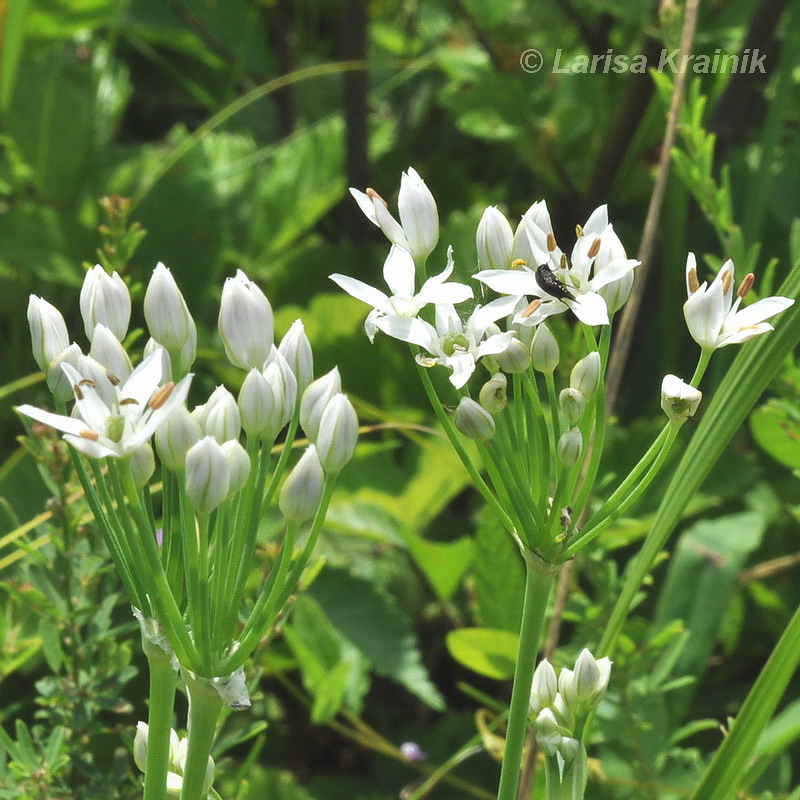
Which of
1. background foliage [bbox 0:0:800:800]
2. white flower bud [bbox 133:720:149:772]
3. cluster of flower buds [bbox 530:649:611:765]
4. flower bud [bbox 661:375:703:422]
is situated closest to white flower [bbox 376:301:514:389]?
flower bud [bbox 661:375:703:422]

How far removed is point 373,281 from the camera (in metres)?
2.10

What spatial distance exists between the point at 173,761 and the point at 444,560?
777 millimetres

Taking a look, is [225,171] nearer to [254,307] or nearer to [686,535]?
[686,535]

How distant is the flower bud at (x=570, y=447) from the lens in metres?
0.78

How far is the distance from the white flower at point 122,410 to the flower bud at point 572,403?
0.27 m

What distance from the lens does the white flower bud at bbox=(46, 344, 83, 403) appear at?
0.74m

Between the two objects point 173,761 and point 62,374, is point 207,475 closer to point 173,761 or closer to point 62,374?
point 62,374

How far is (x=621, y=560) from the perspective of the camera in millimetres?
1830

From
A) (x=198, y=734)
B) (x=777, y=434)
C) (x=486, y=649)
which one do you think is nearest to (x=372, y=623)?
(x=486, y=649)

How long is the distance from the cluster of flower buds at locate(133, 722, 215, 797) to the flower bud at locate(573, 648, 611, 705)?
0.26 meters

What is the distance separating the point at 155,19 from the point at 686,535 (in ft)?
5.14

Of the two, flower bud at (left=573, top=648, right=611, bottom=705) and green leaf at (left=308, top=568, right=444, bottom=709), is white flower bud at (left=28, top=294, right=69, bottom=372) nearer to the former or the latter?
flower bud at (left=573, top=648, right=611, bottom=705)

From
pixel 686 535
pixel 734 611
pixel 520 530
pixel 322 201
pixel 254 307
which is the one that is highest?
pixel 254 307

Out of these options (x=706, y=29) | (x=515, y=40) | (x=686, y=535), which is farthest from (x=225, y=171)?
(x=686, y=535)
